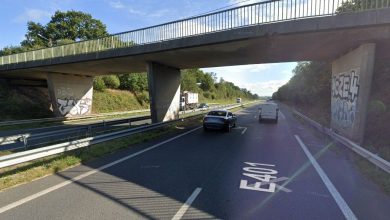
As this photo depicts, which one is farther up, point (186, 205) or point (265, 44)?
point (265, 44)

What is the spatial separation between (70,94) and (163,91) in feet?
44.0

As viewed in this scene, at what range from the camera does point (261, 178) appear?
23.8ft

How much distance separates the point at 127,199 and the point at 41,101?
31.8 metres

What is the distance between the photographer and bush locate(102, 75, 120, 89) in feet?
146

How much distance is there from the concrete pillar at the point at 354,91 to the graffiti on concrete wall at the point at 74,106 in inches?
961

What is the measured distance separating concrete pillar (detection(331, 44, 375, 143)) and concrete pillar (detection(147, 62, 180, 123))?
11268 millimetres

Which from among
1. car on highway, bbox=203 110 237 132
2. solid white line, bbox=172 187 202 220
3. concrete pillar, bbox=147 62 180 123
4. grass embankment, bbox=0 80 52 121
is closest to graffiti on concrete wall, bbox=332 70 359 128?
car on highway, bbox=203 110 237 132

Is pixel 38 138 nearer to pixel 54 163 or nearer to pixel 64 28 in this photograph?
pixel 54 163

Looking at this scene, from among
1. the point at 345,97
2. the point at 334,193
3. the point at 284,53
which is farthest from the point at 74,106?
the point at 334,193

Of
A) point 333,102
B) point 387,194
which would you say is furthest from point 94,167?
point 333,102

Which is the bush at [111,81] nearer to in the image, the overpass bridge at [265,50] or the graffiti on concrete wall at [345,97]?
the overpass bridge at [265,50]

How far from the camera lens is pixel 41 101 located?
32.6 metres

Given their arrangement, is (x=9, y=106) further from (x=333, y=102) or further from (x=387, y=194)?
(x=387, y=194)

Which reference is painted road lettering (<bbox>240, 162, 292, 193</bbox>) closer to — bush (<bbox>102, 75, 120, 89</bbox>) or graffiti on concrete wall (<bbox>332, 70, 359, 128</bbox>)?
graffiti on concrete wall (<bbox>332, 70, 359, 128</bbox>)
